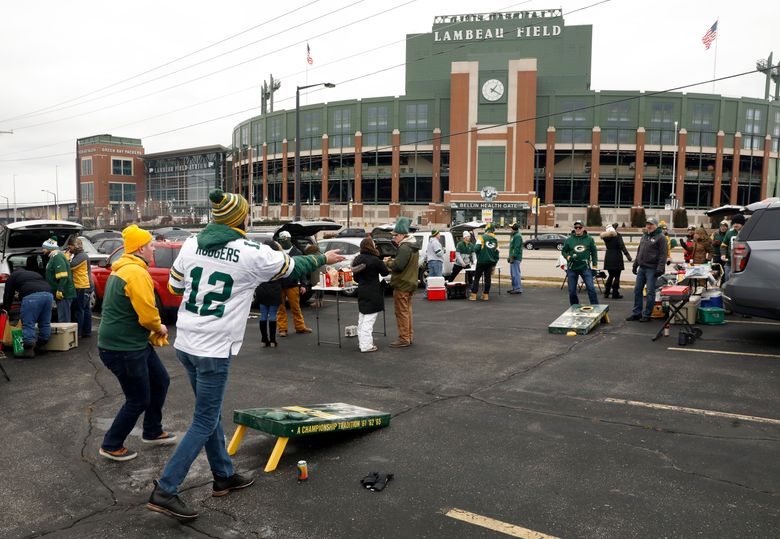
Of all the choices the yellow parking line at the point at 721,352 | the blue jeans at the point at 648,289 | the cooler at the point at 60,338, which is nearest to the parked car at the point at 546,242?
the blue jeans at the point at 648,289

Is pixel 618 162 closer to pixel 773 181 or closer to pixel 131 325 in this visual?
pixel 773 181

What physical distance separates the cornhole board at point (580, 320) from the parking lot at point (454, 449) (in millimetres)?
1227

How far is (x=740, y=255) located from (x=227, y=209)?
839 cm

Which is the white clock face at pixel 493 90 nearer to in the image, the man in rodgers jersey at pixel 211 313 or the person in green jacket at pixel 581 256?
the person in green jacket at pixel 581 256

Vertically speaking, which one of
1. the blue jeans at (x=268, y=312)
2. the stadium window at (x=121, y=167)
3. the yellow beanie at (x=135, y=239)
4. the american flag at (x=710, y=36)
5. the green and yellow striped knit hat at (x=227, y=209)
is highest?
the american flag at (x=710, y=36)

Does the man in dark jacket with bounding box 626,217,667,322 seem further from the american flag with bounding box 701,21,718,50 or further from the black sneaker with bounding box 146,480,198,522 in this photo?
the american flag with bounding box 701,21,718,50

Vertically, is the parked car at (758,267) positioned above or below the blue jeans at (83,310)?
above

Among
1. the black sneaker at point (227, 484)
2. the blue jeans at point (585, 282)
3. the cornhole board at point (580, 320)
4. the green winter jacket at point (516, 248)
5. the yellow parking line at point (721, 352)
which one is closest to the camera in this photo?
the black sneaker at point (227, 484)

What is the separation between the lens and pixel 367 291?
9.69m

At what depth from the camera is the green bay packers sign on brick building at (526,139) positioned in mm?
68500

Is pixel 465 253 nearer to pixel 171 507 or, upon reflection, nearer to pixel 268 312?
pixel 268 312

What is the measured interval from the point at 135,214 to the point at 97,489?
96.3 m

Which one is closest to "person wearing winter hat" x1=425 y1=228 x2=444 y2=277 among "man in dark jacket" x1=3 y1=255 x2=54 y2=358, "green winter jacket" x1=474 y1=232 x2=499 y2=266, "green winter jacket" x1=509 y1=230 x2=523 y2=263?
"green winter jacket" x1=474 y1=232 x2=499 y2=266

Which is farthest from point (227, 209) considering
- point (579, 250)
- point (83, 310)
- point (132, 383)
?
point (579, 250)
